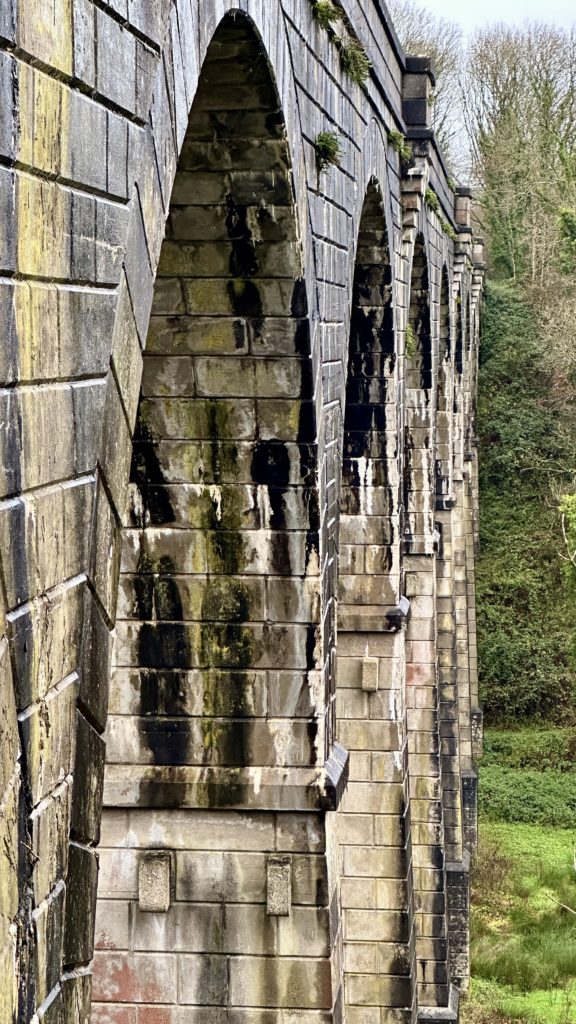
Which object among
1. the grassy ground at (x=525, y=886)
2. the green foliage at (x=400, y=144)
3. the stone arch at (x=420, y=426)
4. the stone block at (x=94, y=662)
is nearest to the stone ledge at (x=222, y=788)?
the stone block at (x=94, y=662)

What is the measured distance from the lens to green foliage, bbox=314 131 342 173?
6.27 meters

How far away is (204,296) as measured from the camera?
5941 millimetres

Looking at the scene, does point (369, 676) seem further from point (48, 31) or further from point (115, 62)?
point (48, 31)

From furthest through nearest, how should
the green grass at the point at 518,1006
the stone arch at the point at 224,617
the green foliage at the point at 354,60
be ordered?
the green grass at the point at 518,1006
the green foliage at the point at 354,60
the stone arch at the point at 224,617

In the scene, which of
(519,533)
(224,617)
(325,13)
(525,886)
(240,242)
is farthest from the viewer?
Answer: (519,533)

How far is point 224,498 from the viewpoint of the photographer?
20.9 ft

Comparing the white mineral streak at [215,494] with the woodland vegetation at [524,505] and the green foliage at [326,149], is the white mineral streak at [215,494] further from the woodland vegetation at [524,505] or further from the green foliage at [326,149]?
the woodland vegetation at [524,505]

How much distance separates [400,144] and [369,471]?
2454 millimetres

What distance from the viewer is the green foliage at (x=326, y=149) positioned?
20.6 ft

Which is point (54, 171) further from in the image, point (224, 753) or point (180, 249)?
point (224, 753)

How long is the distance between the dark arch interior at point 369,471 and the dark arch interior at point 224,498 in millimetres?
3843

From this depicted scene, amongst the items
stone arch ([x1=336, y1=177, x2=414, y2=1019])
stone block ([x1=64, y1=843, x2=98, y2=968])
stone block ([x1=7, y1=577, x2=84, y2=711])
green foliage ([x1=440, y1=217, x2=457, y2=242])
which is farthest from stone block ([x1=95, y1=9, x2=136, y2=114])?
green foliage ([x1=440, y1=217, x2=457, y2=242])

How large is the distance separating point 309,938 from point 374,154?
16.0 feet

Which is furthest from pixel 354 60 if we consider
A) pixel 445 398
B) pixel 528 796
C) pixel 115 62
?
pixel 528 796
